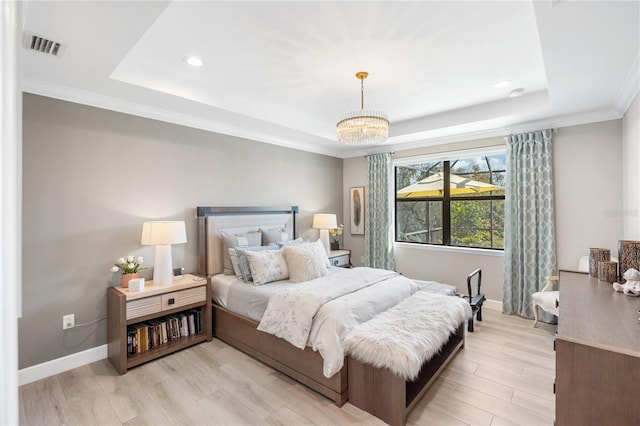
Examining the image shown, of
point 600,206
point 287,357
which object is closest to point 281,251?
point 287,357

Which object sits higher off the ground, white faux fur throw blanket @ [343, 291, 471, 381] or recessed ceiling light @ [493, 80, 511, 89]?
recessed ceiling light @ [493, 80, 511, 89]

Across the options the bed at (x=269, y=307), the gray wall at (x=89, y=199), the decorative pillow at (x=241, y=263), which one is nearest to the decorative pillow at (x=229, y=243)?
the bed at (x=269, y=307)

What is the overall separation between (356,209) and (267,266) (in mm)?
2838

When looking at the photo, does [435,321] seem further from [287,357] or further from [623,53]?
[623,53]

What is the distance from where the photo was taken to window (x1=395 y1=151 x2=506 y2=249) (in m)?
4.37

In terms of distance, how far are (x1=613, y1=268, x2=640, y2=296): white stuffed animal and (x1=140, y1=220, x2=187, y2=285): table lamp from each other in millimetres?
3442

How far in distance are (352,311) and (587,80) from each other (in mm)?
2736

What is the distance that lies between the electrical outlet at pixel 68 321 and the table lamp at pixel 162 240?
0.70 metres

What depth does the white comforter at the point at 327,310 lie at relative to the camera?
2.25m

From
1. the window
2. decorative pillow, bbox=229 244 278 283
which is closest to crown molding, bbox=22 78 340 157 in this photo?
decorative pillow, bbox=229 244 278 283

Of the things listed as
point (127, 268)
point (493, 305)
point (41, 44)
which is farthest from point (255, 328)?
point (493, 305)

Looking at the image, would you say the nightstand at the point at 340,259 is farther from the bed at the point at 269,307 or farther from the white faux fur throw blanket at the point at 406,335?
the white faux fur throw blanket at the point at 406,335

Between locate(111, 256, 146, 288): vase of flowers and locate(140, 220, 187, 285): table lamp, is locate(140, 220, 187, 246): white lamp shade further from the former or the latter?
locate(111, 256, 146, 288): vase of flowers

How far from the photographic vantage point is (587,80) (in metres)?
2.51
